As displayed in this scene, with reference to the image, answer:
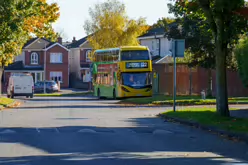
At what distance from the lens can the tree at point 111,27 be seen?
68000mm

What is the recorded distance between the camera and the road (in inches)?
493

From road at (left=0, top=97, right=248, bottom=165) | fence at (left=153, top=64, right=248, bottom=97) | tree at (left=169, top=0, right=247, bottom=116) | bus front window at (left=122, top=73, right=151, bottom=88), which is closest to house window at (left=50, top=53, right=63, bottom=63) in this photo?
fence at (left=153, top=64, right=248, bottom=97)

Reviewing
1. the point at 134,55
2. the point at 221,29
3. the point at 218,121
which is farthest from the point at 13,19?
the point at 218,121

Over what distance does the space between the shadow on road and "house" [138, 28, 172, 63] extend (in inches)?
1871

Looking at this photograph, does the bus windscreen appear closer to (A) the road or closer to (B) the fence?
(B) the fence

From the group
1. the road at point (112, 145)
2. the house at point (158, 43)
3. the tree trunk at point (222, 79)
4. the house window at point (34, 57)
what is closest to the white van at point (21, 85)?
the house at point (158, 43)

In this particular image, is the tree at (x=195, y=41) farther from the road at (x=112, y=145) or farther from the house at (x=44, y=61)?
the house at (x=44, y=61)

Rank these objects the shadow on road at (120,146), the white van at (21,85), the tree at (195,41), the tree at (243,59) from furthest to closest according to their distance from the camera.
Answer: the white van at (21,85) < the tree at (195,41) < the tree at (243,59) < the shadow on road at (120,146)

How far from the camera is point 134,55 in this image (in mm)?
44594

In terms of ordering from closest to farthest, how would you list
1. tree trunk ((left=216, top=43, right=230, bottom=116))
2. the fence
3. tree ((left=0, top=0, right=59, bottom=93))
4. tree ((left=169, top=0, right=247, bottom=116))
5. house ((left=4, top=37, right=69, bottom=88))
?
1. tree ((left=169, top=0, right=247, bottom=116))
2. tree trunk ((left=216, top=43, right=230, bottom=116))
3. tree ((left=0, top=0, right=59, bottom=93))
4. the fence
5. house ((left=4, top=37, right=69, bottom=88))

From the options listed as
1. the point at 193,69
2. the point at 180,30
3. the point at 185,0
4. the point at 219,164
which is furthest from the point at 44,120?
the point at 193,69

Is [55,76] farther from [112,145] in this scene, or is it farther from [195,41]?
[112,145]

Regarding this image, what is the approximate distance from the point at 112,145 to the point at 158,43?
180 feet

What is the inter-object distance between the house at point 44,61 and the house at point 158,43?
23.5 m
